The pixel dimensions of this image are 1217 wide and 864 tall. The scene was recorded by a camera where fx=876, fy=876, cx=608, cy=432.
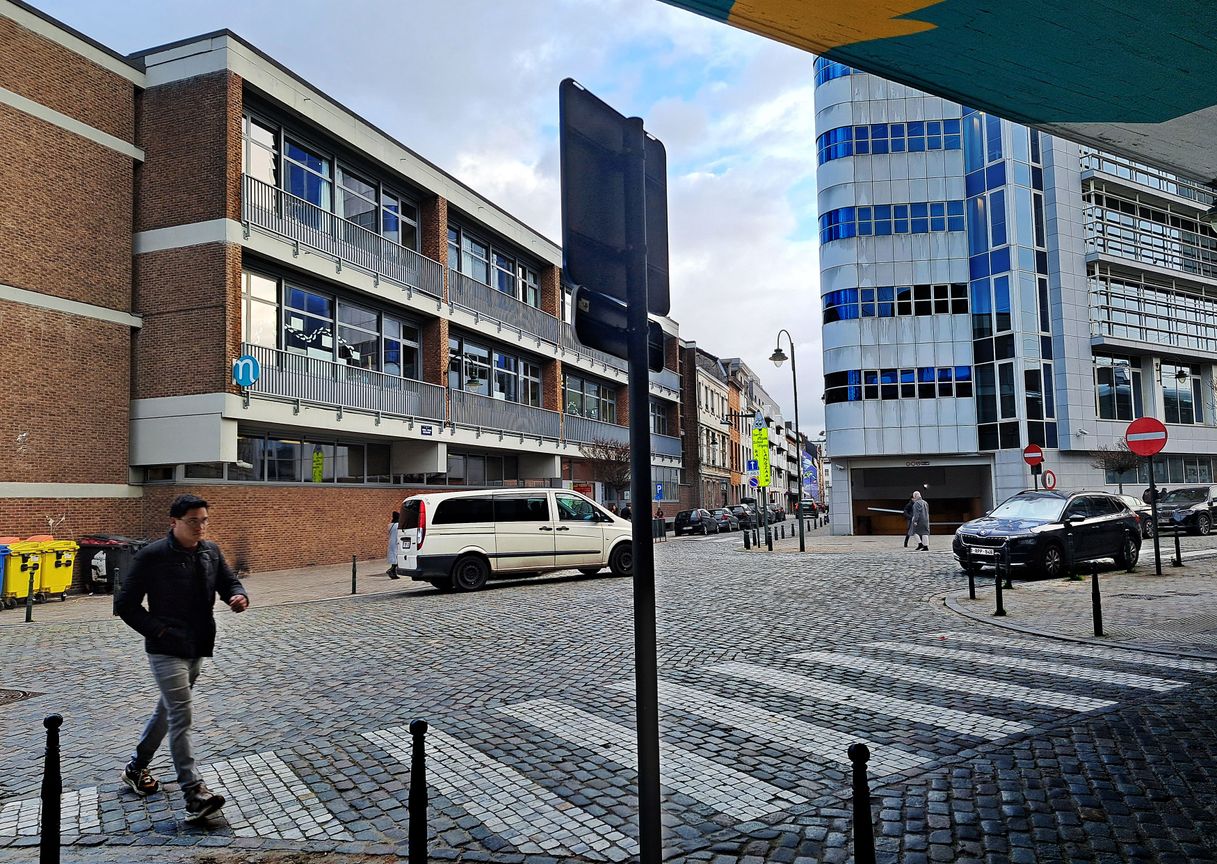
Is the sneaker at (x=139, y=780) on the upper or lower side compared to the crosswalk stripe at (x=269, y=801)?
upper

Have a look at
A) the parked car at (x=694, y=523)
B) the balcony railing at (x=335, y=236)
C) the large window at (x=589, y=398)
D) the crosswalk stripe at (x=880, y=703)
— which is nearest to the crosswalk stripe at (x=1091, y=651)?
the crosswalk stripe at (x=880, y=703)

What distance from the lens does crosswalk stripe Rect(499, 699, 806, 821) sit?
482 centimetres

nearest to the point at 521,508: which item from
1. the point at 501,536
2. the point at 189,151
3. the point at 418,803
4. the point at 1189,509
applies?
the point at 501,536

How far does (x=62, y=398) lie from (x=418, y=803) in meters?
20.9

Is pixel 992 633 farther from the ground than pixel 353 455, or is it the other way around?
pixel 353 455

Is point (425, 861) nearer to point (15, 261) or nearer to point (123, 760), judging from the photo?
point (123, 760)

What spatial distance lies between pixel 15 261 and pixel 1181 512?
35970 mm

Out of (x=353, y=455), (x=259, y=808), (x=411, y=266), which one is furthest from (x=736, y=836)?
(x=411, y=266)

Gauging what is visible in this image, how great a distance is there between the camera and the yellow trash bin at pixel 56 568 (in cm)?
1700

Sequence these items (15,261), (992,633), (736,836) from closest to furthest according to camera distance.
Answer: (736,836)
(992,633)
(15,261)

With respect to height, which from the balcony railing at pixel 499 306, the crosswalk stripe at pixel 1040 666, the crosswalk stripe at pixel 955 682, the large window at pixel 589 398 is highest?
the balcony railing at pixel 499 306

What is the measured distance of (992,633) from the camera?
10.6 m

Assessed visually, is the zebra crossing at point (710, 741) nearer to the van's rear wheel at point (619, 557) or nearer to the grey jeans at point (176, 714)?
the grey jeans at point (176, 714)

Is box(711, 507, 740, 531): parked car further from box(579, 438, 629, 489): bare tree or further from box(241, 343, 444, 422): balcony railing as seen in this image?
box(241, 343, 444, 422): balcony railing
